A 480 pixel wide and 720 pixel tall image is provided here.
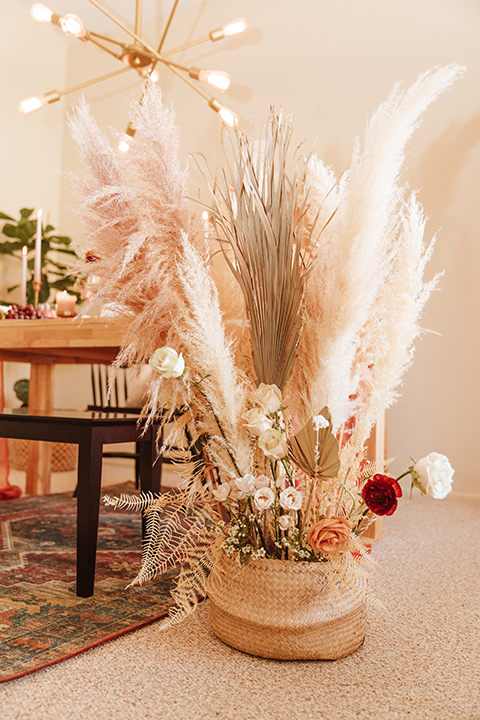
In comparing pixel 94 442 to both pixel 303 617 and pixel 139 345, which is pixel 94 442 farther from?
pixel 303 617

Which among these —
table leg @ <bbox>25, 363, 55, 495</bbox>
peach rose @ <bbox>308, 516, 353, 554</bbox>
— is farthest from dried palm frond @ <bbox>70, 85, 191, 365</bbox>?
table leg @ <bbox>25, 363, 55, 495</bbox>

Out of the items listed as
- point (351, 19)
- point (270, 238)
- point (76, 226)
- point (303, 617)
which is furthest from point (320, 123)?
point (303, 617)

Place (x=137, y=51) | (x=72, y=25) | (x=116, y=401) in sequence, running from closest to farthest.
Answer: (x=72, y=25)
(x=137, y=51)
(x=116, y=401)

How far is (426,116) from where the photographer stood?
10.6 feet

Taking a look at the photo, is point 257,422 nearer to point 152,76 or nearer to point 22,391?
point 152,76

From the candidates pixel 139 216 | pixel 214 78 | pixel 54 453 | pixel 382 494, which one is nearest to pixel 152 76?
pixel 139 216

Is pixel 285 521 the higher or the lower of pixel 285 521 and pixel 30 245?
the lower

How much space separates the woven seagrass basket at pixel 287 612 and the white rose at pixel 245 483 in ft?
0.44

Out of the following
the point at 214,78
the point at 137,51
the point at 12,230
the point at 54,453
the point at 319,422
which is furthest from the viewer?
the point at 12,230

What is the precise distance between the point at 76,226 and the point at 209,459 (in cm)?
364

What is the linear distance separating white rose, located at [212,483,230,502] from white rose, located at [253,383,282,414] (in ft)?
0.53

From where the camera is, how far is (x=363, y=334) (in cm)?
107

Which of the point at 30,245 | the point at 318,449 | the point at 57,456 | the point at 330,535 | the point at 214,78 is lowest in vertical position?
the point at 57,456

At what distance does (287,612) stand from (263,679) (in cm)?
11
